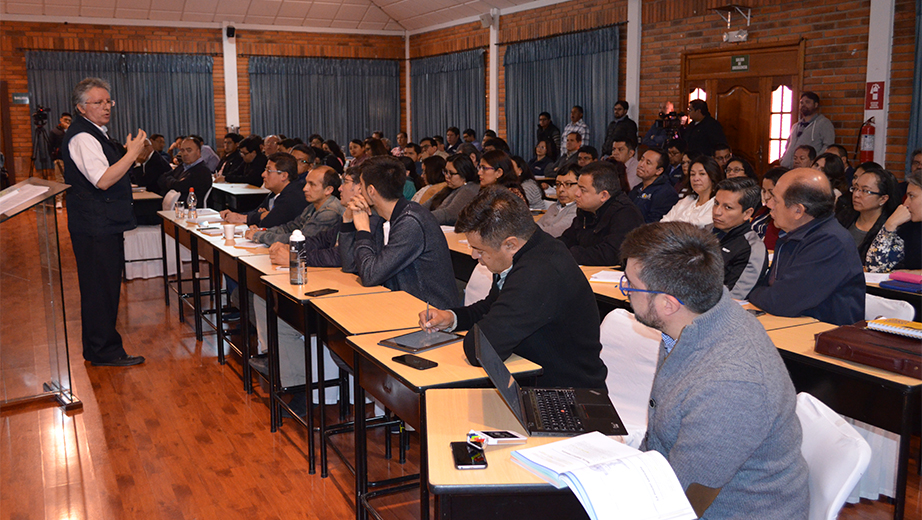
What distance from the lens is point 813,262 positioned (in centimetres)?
302

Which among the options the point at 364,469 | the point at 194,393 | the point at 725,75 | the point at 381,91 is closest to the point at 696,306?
the point at 364,469

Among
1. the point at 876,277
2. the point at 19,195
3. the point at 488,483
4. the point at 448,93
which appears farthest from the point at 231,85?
the point at 488,483

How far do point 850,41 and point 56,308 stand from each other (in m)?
7.13

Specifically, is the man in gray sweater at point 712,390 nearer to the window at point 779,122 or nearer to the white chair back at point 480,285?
the white chair back at point 480,285

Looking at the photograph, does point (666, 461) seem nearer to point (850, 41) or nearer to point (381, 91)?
point (850, 41)

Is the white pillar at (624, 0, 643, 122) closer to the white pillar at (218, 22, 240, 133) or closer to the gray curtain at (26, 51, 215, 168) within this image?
the white pillar at (218, 22, 240, 133)

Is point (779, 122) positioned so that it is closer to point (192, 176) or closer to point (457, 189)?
point (457, 189)

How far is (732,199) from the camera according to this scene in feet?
11.8

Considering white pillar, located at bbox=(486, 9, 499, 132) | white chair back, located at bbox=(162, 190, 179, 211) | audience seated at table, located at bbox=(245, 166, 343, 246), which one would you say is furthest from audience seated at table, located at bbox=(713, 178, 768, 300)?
white pillar, located at bbox=(486, 9, 499, 132)

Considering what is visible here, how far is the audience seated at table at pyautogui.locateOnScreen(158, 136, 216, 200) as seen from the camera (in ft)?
A: 24.0

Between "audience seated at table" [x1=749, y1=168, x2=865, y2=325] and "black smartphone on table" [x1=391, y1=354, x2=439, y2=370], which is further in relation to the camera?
"audience seated at table" [x1=749, y1=168, x2=865, y2=325]

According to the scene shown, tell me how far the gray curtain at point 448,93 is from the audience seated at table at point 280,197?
8.08m

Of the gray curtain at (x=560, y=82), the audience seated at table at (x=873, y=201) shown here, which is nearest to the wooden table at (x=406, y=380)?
the audience seated at table at (x=873, y=201)

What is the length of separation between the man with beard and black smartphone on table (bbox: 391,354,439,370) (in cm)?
601
